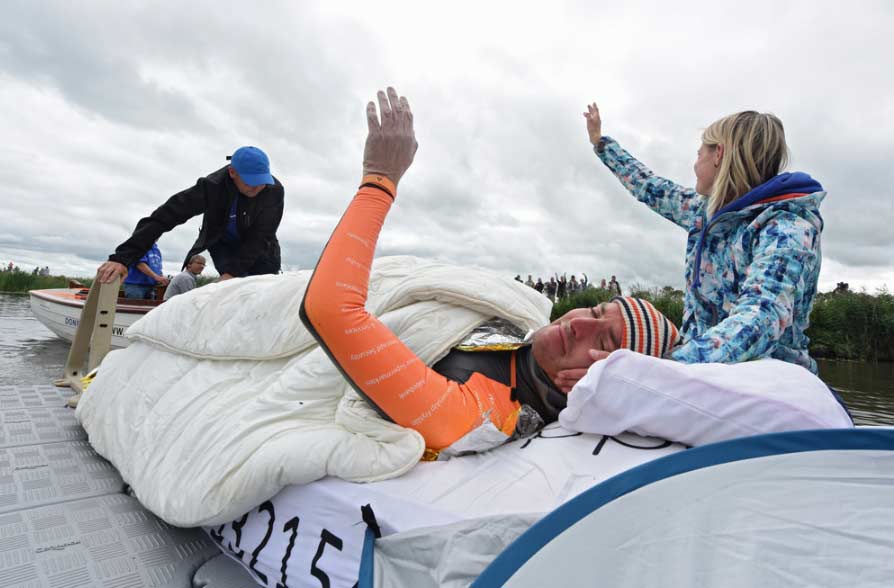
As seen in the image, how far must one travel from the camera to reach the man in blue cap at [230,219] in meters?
3.01

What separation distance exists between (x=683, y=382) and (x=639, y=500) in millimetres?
390

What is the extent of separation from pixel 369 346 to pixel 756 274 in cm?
128

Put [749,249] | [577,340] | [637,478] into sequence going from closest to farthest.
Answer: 1. [637,478]
2. [577,340]
3. [749,249]

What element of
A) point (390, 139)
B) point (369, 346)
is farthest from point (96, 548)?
point (390, 139)

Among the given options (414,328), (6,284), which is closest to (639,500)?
(414,328)

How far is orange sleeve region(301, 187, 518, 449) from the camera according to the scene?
4.11 feet

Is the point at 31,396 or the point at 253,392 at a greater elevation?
the point at 253,392

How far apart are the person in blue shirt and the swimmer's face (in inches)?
266

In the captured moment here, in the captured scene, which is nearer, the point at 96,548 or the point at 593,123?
the point at 96,548

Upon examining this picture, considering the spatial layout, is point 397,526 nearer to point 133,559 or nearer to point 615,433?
point 615,433

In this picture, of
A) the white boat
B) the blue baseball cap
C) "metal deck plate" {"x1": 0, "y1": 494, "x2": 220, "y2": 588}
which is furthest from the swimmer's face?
the white boat

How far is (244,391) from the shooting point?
1.59 meters

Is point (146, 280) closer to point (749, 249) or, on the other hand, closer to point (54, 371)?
point (54, 371)

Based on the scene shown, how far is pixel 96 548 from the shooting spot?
1334 millimetres
